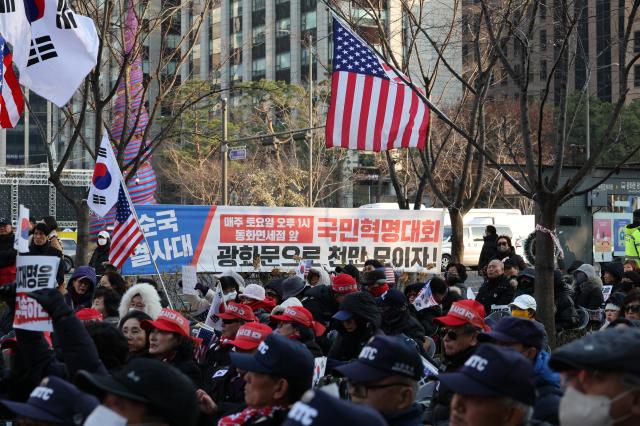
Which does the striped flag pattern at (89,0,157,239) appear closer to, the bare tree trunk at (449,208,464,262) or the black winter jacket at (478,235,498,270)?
the bare tree trunk at (449,208,464,262)

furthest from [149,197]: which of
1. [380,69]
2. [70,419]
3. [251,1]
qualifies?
[251,1]

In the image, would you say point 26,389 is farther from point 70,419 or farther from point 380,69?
point 380,69

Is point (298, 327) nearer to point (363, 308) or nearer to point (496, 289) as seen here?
point (363, 308)

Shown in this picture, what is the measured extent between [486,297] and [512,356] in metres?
7.69

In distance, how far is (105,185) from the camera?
12.4 m

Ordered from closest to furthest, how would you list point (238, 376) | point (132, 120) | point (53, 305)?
point (53, 305)
point (238, 376)
point (132, 120)

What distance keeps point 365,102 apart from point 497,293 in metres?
2.73

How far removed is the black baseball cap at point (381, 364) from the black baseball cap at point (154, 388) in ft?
2.75

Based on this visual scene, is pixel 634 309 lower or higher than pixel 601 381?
lower

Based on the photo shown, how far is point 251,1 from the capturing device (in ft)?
239

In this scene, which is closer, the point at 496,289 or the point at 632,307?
the point at 632,307

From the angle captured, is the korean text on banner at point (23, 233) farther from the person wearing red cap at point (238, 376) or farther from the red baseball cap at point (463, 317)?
the red baseball cap at point (463, 317)

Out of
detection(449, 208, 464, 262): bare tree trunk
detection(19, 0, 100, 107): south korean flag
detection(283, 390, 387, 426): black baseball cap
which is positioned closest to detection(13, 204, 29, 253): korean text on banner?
detection(283, 390, 387, 426): black baseball cap

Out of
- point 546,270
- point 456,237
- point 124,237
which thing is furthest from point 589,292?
point 456,237
